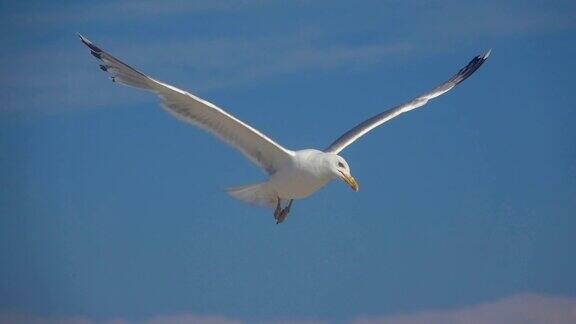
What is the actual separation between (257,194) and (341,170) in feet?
4.22

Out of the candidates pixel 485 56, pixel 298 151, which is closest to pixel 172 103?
pixel 298 151

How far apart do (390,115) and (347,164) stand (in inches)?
101

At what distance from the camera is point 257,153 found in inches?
594

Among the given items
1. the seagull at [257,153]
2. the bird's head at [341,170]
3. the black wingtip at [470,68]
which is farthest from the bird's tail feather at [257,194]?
the black wingtip at [470,68]

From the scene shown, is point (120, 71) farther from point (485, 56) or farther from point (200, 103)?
point (485, 56)

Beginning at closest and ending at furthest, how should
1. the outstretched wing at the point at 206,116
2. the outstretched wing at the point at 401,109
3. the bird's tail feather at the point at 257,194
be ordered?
the outstretched wing at the point at 206,116 < the bird's tail feather at the point at 257,194 < the outstretched wing at the point at 401,109

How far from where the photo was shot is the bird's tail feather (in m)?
15.1

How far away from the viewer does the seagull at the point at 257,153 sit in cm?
1419

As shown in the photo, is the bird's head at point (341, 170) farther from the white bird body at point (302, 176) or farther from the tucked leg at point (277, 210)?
the tucked leg at point (277, 210)

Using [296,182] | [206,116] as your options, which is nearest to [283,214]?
[296,182]

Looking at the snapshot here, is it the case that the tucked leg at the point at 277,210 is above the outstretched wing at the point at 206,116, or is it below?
below

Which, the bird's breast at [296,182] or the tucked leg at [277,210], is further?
the tucked leg at [277,210]

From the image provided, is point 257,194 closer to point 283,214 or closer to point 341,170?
point 283,214

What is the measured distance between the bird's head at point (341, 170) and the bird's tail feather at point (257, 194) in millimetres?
1016
